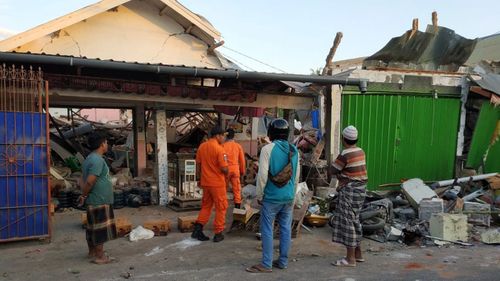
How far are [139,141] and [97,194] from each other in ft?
21.8

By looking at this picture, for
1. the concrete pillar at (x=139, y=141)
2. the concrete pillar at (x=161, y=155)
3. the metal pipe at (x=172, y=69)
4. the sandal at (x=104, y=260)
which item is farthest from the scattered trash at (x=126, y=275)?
the concrete pillar at (x=139, y=141)

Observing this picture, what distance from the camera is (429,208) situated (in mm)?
7793

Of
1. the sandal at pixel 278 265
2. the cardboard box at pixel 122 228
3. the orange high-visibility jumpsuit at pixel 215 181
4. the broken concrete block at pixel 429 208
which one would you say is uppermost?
the orange high-visibility jumpsuit at pixel 215 181

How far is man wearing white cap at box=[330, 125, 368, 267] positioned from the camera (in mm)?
5340

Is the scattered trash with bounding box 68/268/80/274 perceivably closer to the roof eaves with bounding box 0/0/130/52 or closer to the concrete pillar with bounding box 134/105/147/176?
the roof eaves with bounding box 0/0/130/52

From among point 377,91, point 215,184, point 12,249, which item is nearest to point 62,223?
point 12,249

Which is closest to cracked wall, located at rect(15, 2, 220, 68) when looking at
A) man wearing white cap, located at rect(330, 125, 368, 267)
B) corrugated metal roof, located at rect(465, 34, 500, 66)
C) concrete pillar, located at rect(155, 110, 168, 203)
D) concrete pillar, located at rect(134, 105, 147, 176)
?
concrete pillar, located at rect(155, 110, 168, 203)

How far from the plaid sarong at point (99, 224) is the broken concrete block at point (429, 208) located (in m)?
5.47

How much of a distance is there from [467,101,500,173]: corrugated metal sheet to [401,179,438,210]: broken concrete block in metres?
2.66

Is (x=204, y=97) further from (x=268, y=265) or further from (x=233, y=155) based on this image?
(x=268, y=265)

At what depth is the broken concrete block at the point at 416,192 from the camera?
8.36 meters

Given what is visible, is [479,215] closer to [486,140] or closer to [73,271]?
[486,140]

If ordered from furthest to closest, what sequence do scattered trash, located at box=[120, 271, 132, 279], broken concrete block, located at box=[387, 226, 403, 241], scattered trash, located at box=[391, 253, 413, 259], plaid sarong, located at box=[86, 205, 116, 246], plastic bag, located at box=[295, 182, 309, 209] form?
plastic bag, located at box=[295, 182, 309, 209] < broken concrete block, located at box=[387, 226, 403, 241] < scattered trash, located at box=[391, 253, 413, 259] < plaid sarong, located at box=[86, 205, 116, 246] < scattered trash, located at box=[120, 271, 132, 279]

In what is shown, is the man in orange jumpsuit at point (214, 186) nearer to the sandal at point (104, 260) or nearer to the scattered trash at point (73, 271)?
the sandal at point (104, 260)
